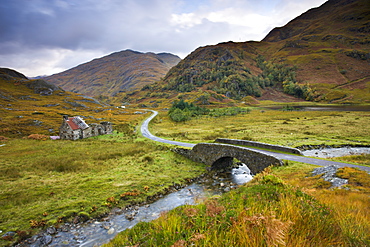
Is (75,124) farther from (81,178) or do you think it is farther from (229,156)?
(229,156)

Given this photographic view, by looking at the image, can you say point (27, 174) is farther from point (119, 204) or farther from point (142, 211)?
point (142, 211)

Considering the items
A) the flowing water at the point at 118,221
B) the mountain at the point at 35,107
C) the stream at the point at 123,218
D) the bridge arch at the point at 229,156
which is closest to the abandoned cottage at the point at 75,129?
the mountain at the point at 35,107

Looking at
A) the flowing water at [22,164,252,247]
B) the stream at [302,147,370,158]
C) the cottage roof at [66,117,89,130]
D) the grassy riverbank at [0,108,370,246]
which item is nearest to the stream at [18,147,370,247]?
the flowing water at [22,164,252,247]

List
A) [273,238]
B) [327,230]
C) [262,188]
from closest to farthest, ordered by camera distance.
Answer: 1. [273,238]
2. [327,230]
3. [262,188]

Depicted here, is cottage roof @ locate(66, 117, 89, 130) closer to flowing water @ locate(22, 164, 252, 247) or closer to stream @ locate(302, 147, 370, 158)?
flowing water @ locate(22, 164, 252, 247)

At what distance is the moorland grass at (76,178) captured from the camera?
15070 mm

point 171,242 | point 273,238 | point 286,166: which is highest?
point 273,238

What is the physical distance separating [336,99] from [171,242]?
21190 cm

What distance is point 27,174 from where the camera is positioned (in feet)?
74.9

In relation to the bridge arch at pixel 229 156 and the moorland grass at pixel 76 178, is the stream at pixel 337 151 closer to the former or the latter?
the bridge arch at pixel 229 156

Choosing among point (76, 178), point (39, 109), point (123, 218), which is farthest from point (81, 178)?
point (39, 109)

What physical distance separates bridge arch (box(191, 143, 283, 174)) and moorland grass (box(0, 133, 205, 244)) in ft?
6.46

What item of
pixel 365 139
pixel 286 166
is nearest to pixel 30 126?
pixel 286 166

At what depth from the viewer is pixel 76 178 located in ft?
72.4
